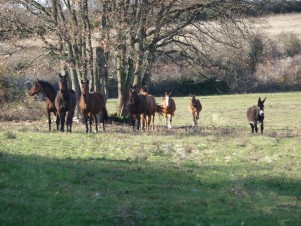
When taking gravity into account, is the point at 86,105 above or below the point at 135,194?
above

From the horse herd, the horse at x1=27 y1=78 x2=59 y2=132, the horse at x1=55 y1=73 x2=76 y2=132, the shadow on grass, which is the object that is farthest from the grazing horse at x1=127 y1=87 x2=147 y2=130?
the shadow on grass

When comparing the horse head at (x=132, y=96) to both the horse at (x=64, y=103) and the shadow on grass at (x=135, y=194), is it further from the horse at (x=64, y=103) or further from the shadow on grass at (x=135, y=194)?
the shadow on grass at (x=135, y=194)

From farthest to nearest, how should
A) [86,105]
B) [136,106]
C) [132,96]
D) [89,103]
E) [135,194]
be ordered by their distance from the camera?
[136,106], [132,96], [89,103], [86,105], [135,194]

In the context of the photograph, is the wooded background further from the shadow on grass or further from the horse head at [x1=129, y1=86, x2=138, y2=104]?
the shadow on grass

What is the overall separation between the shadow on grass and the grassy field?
0.6 inches

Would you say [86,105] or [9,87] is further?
[9,87]

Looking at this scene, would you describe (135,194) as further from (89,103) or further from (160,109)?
(160,109)

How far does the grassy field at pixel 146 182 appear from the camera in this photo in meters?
9.95

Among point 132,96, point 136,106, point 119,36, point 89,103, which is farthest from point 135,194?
point 119,36

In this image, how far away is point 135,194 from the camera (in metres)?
11.5

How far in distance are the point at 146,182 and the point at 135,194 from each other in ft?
3.53

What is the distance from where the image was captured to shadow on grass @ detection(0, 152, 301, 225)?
981 centimetres

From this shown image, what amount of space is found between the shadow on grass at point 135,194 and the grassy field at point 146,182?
2 centimetres

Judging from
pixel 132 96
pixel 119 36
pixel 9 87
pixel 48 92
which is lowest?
pixel 132 96
